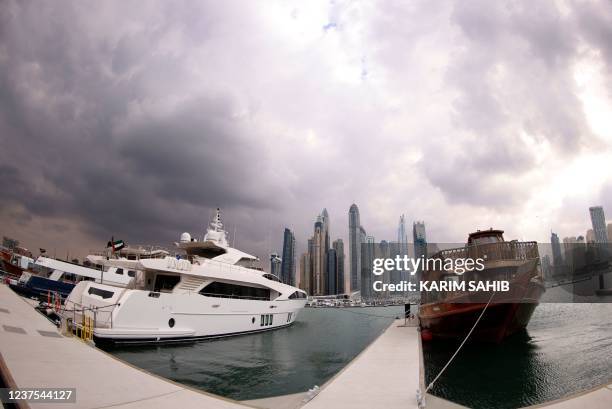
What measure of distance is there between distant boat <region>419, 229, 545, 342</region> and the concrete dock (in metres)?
7.68

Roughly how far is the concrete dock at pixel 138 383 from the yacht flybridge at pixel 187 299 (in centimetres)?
612

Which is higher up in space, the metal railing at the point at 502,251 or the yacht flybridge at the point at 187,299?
the metal railing at the point at 502,251

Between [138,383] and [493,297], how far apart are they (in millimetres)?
15895

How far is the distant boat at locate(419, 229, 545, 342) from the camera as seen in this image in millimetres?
15492

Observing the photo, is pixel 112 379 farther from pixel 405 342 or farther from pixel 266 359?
pixel 405 342

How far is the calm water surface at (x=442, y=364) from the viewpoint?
10170 mm

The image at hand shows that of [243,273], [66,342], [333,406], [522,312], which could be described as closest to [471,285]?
[522,312]

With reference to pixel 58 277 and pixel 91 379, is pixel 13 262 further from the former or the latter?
pixel 91 379

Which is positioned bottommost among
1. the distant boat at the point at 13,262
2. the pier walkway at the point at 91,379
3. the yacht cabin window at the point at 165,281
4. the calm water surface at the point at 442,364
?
Result: the calm water surface at the point at 442,364

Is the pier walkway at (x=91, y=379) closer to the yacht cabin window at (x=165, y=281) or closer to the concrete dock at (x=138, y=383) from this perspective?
the concrete dock at (x=138, y=383)

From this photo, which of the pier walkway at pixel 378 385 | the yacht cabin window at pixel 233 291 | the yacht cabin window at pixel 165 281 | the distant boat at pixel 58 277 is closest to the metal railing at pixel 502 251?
the pier walkway at pixel 378 385

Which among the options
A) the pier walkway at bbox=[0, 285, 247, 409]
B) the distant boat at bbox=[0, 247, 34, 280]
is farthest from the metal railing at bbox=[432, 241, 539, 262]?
the distant boat at bbox=[0, 247, 34, 280]

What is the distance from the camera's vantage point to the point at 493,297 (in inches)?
606

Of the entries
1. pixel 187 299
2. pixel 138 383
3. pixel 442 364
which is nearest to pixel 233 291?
pixel 187 299
